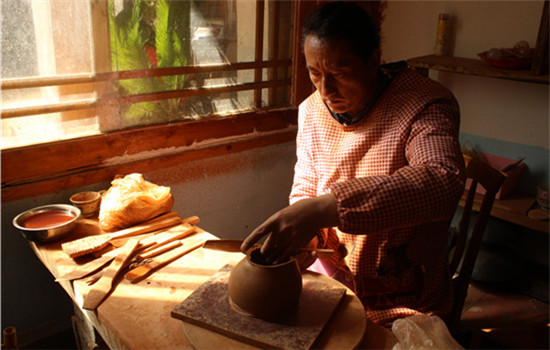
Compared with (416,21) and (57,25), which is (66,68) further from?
(416,21)

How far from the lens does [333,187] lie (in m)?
1.25

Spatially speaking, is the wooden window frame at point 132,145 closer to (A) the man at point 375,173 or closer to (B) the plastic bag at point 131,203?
(B) the plastic bag at point 131,203

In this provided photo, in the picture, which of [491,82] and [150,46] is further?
[491,82]

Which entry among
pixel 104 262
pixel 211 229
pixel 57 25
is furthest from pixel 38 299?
pixel 57 25

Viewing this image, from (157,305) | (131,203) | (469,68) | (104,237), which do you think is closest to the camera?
(157,305)

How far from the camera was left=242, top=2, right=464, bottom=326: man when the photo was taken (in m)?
1.22

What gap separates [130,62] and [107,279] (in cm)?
122

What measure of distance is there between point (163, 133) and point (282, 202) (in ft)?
3.85

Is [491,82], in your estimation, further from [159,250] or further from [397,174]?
[159,250]

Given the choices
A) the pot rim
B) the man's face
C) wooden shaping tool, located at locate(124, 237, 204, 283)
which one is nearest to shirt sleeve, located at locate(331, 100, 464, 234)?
the pot rim

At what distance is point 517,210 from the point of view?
2.83m

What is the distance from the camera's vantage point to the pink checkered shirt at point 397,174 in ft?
4.41

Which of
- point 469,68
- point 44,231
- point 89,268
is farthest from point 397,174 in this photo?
point 469,68

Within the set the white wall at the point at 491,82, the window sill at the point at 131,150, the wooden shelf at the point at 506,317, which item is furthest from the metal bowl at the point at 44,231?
the white wall at the point at 491,82
